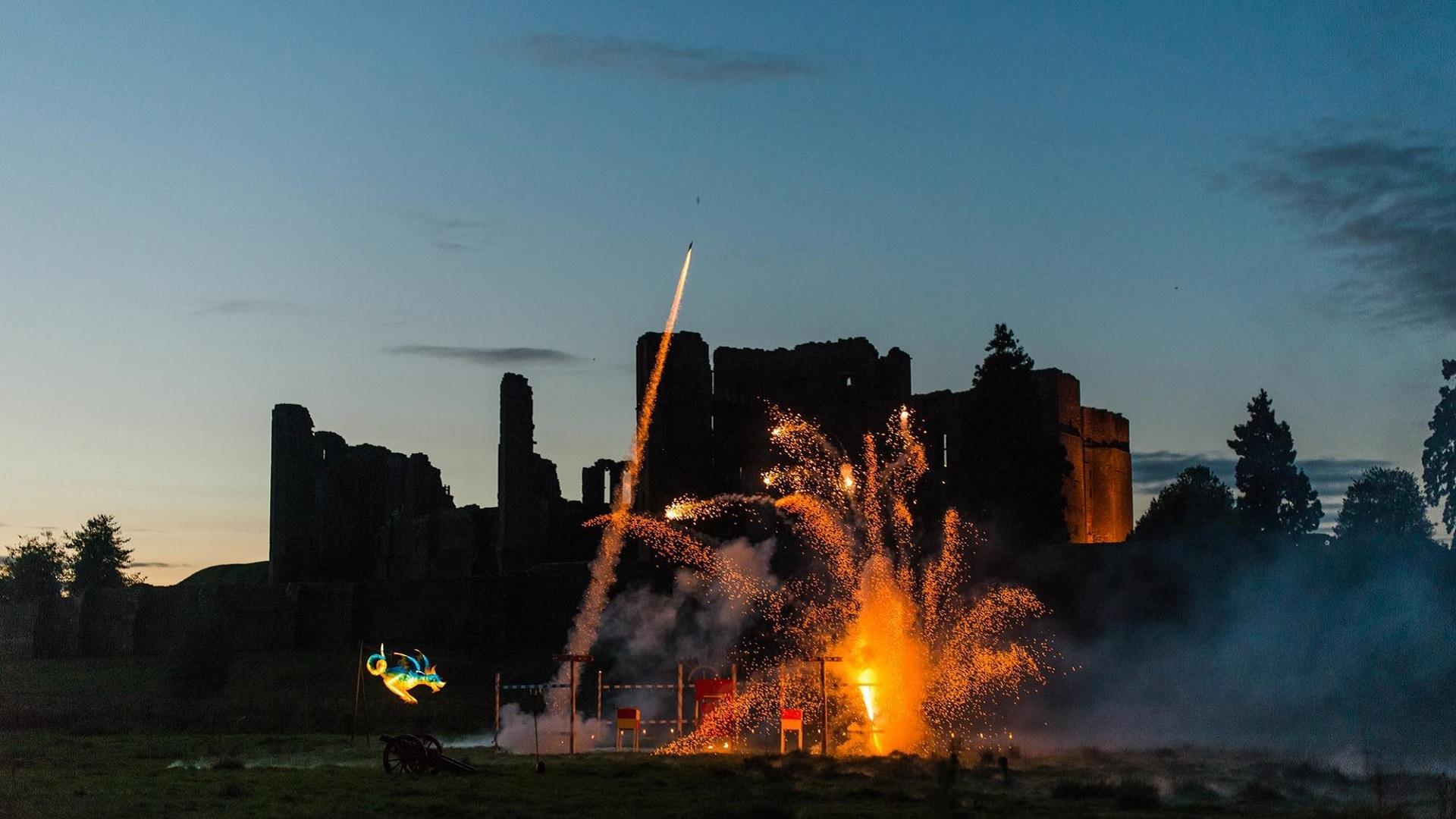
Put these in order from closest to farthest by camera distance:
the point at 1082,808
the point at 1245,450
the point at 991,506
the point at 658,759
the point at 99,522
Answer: the point at 1082,808, the point at 658,759, the point at 991,506, the point at 1245,450, the point at 99,522

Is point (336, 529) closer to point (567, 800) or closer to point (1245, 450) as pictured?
point (1245, 450)

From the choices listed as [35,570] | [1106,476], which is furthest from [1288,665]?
[35,570]

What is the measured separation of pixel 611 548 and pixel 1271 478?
2727 cm

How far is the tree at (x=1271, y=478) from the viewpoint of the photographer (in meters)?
67.6

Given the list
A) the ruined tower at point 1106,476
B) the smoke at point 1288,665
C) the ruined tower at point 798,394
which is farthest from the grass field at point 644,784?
the ruined tower at point 1106,476

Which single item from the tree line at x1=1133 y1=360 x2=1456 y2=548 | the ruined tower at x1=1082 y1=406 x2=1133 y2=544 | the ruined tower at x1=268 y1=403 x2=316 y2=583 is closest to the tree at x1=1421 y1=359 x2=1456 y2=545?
the tree line at x1=1133 y1=360 x2=1456 y2=548

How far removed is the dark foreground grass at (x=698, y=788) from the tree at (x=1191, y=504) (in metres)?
32.8

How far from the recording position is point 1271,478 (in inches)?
2685

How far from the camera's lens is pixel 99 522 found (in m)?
106

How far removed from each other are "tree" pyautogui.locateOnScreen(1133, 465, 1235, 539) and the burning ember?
1515 cm

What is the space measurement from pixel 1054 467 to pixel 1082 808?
36881 mm

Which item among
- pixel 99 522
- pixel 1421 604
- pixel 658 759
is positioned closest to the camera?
pixel 658 759

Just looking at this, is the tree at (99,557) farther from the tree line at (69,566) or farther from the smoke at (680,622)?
the smoke at (680,622)

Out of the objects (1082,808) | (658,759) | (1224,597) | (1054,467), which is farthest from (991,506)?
(1082,808)
